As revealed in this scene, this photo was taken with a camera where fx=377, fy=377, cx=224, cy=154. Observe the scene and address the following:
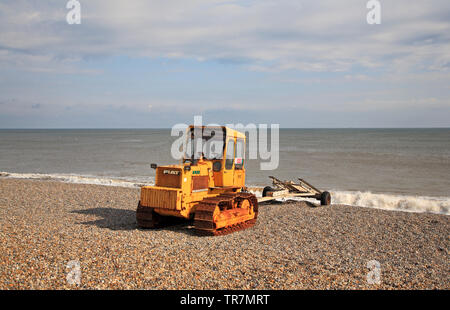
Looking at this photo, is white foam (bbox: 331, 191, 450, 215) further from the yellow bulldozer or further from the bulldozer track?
the bulldozer track

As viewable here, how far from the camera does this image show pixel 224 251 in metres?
8.57

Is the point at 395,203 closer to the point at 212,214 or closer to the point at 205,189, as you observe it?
the point at 205,189

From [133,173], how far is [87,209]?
58.1ft

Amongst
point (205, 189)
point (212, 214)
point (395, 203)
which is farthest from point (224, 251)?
point (395, 203)

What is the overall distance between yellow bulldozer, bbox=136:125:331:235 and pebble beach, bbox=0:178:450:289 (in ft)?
1.51

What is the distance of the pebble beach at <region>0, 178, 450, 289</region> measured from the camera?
6.75 meters

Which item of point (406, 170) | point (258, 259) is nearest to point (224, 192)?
point (258, 259)

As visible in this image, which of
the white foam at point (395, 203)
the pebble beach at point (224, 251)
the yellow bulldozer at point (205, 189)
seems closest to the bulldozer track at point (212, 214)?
the yellow bulldozer at point (205, 189)

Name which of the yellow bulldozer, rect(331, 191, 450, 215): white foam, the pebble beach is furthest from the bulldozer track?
rect(331, 191, 450, 215): white foam

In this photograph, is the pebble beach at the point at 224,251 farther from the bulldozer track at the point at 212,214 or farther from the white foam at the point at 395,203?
the white foam at the point at 395,203

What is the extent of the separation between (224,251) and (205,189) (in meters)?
2.85

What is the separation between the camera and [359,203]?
1906 centimetres

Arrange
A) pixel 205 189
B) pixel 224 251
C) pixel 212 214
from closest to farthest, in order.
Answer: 1. pixel 224 251
2. pixel 212 214
3. pixel 205 189
